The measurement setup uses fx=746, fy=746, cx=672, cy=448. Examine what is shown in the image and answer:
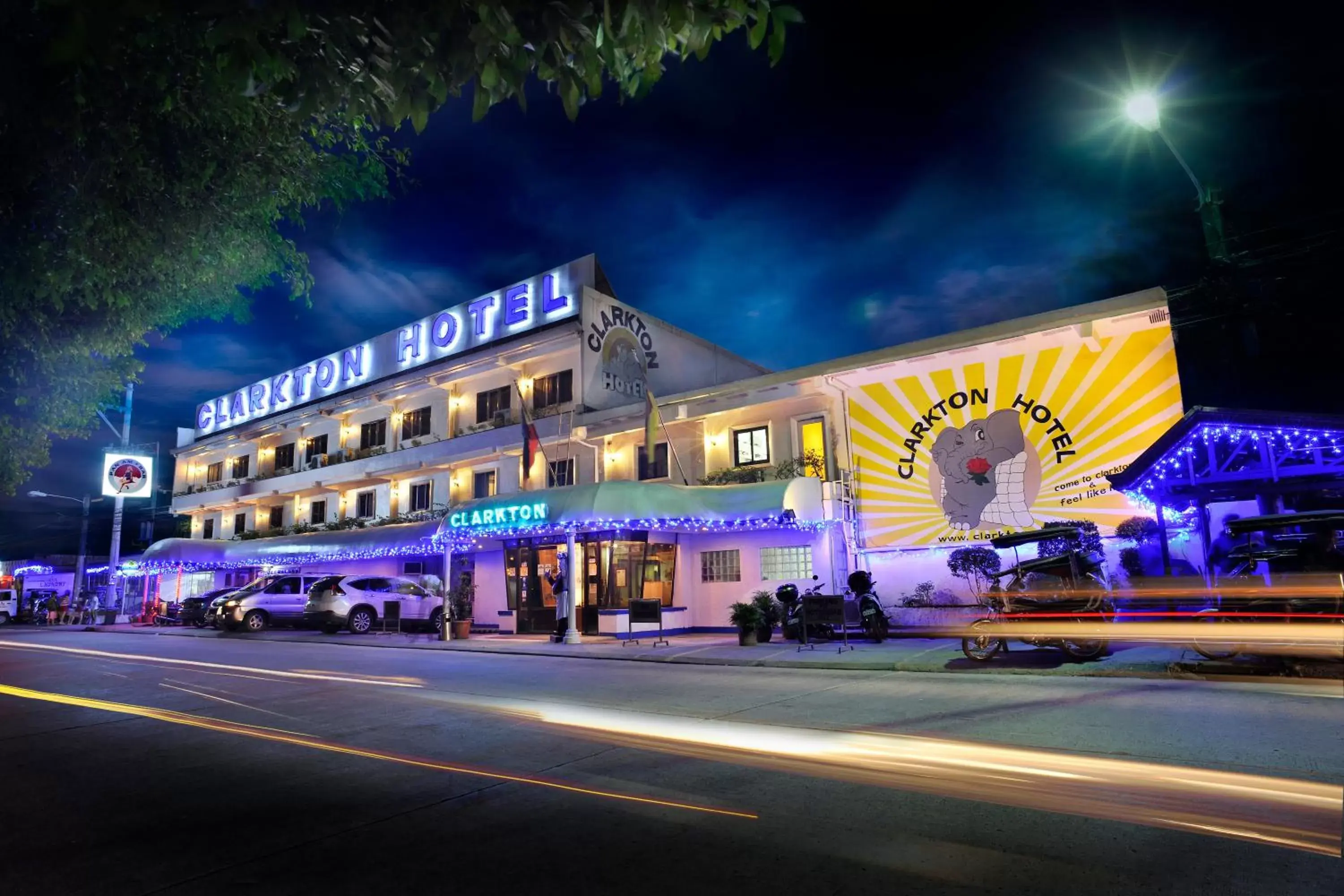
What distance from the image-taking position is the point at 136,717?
8.91 m

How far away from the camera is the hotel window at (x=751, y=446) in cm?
2214

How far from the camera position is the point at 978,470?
18.0 m

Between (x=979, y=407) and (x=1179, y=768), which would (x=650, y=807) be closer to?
(x=1179, y=768)

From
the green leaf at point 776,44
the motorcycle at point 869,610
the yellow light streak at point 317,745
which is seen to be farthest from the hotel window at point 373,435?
the green leaf at point 776,44

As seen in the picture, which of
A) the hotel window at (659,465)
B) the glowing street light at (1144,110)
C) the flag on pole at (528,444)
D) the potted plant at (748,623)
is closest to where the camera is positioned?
the glowing street light at (1144,110)

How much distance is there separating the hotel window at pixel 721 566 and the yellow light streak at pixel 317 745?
48.7 feet

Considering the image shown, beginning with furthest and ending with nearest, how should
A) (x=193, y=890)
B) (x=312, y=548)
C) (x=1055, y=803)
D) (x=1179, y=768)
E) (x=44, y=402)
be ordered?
(x=312, y=548), (x=44, y=402), (x=1179, y=768), (x=1055, y=803), (x=193, y=890)

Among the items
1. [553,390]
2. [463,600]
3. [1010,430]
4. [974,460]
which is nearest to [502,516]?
Answer: [463,600]

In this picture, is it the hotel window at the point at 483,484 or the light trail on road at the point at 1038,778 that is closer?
the light trail on road at the point at 1038,778

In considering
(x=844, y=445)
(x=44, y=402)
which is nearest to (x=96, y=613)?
(x=44, y=402)

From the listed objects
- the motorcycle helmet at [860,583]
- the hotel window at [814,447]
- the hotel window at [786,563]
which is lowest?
the motorcycle helmet at [860,583]

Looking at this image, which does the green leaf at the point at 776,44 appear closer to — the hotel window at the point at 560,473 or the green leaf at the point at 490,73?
the green leaf at the point at 490,73

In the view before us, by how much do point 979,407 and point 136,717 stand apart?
1721cm

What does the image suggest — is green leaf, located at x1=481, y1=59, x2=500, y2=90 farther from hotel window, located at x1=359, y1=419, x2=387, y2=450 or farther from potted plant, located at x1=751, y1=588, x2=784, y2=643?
hotel window, located at x1=359, y1=419, x2=387, y2=450
